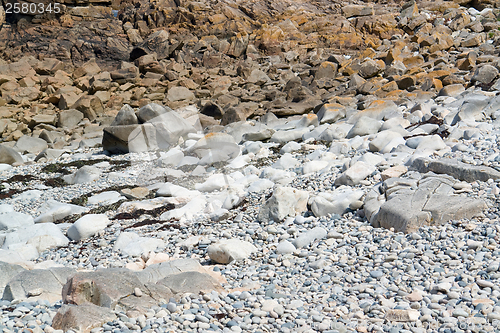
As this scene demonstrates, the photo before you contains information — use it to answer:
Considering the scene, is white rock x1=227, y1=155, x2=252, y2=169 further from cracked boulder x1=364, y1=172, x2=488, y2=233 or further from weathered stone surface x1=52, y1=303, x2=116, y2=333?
weathered stone surface x1=52, y1=303, x2=116, y2=333

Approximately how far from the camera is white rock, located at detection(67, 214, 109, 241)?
20.3 feet

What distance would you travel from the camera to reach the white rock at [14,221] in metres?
6.73

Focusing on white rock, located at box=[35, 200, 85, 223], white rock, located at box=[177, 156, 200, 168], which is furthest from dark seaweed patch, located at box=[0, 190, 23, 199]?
white rock, located at box=[177, 156, 200, 168]

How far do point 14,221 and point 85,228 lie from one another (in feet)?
4.88

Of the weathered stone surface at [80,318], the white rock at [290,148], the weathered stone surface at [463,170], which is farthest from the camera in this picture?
the white rock at [290,148]

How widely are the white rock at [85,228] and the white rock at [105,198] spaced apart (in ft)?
5.01

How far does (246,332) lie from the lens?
10.0 ft

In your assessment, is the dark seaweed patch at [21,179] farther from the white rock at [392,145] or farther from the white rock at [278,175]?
the white rock at [392,145]

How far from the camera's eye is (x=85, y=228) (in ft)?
20.3

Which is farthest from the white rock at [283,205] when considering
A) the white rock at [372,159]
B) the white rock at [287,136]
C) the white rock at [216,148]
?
A: the white rock at [287,136]

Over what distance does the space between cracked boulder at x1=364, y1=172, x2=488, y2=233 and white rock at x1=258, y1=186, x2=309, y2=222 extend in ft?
2.73

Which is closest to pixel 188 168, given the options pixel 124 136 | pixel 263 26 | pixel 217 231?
pixel 124 136

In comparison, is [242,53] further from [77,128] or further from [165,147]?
[165,147]

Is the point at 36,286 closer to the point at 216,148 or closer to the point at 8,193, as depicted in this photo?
the point at 8,193
